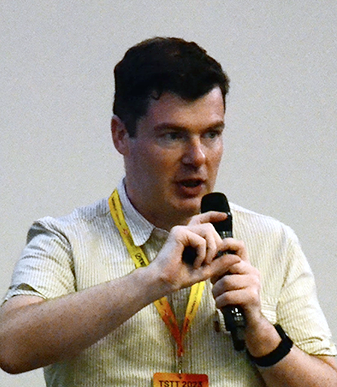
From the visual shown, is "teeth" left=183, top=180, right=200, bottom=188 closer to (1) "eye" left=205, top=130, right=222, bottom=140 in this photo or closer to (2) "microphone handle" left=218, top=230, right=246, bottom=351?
(1) "eye" left=205, top=130, right=222, bottom=140

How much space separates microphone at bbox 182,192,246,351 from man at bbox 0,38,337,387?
0.06ft

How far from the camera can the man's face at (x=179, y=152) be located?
1786 millimetres

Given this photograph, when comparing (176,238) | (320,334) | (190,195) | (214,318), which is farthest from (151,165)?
(320,334)

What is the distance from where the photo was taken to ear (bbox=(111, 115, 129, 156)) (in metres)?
1.96

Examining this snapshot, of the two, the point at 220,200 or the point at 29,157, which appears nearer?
the point at 220,200

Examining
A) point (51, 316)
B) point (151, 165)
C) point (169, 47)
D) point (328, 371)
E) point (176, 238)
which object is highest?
point (169, 47)

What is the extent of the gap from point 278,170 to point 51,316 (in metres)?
1.52

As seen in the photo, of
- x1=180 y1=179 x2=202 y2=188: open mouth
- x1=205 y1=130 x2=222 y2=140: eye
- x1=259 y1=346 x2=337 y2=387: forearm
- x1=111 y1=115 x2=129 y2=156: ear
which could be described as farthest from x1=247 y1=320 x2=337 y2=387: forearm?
x1=111 y1=115 x2=129 y2=156: ear

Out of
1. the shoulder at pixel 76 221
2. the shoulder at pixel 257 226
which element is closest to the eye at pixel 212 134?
the shoulder at pixel 257 226

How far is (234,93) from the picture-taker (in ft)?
9.62

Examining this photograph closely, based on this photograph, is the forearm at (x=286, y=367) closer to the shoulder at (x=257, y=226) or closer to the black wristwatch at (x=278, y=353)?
the black wristwatch at (x=278, y=353)

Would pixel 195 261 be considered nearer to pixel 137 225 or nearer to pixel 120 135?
pixel 137 225

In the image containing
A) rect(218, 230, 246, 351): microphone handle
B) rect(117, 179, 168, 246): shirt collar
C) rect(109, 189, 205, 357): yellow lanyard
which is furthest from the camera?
rect(117, 179, 168, 246): shirt collar

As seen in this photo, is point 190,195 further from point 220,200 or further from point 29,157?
point 29,157
